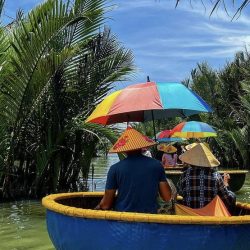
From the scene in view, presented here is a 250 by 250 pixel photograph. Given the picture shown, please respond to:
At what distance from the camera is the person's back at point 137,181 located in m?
5.55

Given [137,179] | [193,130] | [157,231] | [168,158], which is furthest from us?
[168,158]

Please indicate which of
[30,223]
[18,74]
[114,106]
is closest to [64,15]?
[18,74]

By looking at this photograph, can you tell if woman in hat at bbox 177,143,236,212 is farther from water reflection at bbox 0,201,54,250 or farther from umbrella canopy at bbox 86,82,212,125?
water reflection at bbox 0,201,54,250

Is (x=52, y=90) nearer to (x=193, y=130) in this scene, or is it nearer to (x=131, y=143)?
(x=193, y=130)

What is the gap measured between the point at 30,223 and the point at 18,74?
3.10 meters

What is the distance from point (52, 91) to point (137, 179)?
6.80 m

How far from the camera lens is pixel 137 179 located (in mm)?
5555

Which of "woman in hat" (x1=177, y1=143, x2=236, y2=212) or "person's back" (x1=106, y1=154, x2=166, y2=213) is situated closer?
"person's back" (x1=106, y1=154, x2=166, y2=213)

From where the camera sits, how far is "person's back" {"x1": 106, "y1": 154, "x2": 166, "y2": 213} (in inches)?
219

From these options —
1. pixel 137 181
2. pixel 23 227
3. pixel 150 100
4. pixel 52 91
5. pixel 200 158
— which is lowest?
pixel 23 227

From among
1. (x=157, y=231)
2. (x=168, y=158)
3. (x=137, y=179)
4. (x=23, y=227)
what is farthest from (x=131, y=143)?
(x=168, y=158)

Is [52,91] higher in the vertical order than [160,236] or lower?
higher

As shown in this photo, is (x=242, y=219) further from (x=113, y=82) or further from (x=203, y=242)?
(x=113, y=82)

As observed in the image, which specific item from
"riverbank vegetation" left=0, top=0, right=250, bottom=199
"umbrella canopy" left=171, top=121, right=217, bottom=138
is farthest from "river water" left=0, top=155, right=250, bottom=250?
"umbrella canopy" left=171, top=121, right=217, bottom=138
